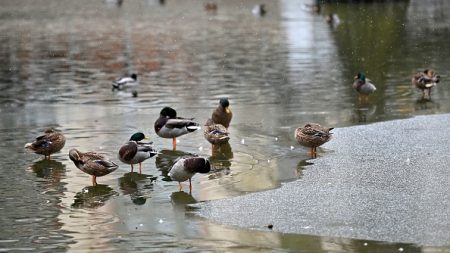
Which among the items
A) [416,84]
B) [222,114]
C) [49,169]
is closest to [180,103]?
[222,114]

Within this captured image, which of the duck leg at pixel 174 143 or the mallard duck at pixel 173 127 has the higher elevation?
the mallard duck at pixel 173 127

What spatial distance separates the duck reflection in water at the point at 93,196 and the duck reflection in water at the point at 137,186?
0.69ft

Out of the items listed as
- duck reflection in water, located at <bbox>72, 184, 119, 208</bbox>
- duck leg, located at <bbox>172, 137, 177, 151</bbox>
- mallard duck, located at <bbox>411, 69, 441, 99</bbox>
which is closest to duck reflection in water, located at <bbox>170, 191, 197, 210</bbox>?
duck reflection in water, located at <bbox>72, 184, 119, 208</bbox>

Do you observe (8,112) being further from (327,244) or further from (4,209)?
Result: (327,244)

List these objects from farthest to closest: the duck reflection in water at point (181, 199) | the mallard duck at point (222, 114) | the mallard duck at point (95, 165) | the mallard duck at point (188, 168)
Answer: the mallard duck at point (222, 114)
the mallard duck at point (95, 165)
the mallard duck at point (188, 168)
the duck reflection in water at point (181, 199)

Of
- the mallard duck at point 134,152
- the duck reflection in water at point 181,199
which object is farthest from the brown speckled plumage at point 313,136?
the duck reflection in water at point 181,199

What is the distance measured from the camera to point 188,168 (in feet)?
41.6

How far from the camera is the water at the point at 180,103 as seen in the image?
1102cm

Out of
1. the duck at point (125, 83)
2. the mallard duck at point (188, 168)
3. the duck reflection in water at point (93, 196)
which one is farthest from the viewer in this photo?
the duck at point (125, 83)

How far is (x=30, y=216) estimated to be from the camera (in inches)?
461

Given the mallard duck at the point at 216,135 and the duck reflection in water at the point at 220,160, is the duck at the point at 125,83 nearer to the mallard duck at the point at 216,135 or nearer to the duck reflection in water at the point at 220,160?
the duck reflection in water at the point at 220,160

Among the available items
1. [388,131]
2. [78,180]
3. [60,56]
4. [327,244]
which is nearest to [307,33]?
[60,56]

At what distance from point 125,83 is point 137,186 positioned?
10.8 m

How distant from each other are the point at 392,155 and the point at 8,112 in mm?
9011
